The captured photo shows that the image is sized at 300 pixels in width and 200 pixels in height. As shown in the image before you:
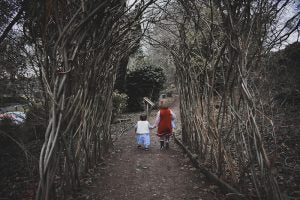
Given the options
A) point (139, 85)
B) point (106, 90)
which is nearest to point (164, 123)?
point (106, 90)

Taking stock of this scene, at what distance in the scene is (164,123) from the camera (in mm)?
7531

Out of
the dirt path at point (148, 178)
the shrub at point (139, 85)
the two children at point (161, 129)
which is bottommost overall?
the dirt path at point (148, 178)

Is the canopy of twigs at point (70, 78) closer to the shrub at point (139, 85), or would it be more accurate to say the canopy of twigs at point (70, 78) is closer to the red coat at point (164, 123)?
the red coat at point (164, 123)

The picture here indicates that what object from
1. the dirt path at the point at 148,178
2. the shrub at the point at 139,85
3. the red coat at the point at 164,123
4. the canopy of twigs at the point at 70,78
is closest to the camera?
the canopy of twigs at the point at 70,78

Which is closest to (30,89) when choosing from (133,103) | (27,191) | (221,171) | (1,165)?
(1,165)

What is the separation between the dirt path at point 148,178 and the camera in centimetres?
437

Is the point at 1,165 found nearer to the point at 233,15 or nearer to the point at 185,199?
the point at 185,199

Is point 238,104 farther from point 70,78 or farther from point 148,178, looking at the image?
point 148,178

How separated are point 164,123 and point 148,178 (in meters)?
2.52

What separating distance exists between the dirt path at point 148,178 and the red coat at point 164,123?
0.49 m

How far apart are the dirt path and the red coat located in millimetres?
486

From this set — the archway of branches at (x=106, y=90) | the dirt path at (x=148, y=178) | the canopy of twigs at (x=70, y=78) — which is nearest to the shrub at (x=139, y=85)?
the dirt path at (x=148, y=178)

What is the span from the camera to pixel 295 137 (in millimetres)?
6145

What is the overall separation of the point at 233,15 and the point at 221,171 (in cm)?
221
